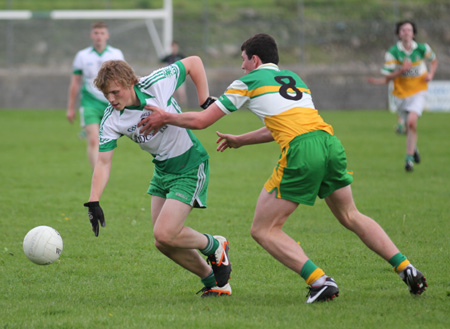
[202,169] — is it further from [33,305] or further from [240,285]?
[33,305]

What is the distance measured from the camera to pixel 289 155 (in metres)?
4.93

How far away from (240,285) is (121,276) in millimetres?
1076

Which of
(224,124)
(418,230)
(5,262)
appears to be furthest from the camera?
(224,124)

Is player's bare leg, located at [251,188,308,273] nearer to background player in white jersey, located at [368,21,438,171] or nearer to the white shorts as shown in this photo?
background player in white jersey, located at [368,21,438,171]

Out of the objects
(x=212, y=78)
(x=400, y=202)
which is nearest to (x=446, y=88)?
(x=212, y=78)

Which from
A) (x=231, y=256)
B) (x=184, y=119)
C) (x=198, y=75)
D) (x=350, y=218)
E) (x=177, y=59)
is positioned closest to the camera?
(x=184, y=119)

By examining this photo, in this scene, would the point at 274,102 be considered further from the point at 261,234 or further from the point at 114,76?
the point at 114,76

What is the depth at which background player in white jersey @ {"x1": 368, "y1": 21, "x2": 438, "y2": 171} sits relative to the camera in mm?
12148

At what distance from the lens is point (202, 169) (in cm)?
553

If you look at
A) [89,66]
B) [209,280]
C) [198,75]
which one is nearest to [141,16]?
[89,66]

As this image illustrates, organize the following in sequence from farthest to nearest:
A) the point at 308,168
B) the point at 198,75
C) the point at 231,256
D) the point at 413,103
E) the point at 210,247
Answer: the point at 413,103 < the point at 231,256 < the point at 198,75 < the point at 210,247 < the point at 308,168

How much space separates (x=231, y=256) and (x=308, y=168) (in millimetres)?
2033

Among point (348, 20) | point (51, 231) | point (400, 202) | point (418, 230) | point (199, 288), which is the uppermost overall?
point (51, 231)

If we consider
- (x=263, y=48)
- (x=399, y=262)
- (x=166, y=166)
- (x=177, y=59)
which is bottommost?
(x=177, y=59)
